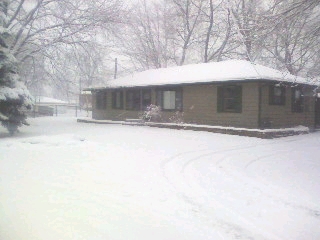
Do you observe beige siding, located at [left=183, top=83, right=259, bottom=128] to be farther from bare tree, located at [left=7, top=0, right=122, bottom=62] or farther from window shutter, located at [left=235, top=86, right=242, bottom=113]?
bare tree, located at [left=7, top=0, right=122, bottom=62]

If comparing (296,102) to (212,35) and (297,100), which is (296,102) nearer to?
(297,100)

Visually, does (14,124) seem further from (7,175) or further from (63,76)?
(7,175)

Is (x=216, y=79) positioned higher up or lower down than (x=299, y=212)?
higher up

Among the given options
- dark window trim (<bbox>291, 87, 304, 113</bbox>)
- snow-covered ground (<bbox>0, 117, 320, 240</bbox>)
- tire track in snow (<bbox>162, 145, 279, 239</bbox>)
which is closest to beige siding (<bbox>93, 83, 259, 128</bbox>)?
dark window trim (<bbox>291, 87, 304, 113</bbox>)

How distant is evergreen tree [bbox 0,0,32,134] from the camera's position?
13672mm

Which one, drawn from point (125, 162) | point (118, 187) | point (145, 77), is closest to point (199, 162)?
point (125, 162)

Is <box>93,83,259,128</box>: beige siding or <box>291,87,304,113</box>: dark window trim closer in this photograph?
<box>93,83,259,128</box>: beige siding

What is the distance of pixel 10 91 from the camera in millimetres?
13453

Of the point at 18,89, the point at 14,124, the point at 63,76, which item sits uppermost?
the point at 63,76

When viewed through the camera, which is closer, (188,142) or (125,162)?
(125,162)

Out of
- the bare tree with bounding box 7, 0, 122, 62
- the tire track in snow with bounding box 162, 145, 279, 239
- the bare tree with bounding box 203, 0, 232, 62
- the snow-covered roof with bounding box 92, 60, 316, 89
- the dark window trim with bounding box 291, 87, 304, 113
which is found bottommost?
the tire track in snow with bounding box 162, 145, 279, 239

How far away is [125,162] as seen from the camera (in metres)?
8.48

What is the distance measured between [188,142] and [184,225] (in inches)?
338

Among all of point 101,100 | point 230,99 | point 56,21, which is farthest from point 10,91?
point 101,100
